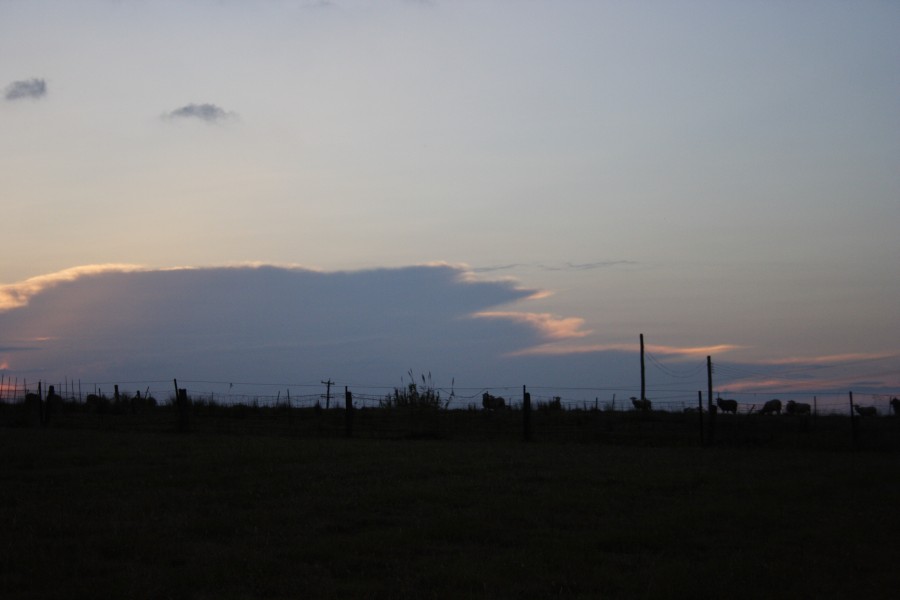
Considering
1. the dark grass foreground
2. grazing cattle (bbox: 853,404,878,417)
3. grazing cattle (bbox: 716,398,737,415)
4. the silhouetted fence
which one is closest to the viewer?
the dark grass foreground

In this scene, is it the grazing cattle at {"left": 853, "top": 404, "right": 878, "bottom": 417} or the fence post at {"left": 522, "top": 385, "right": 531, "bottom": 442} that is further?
the grazing cattle at {"left": 853, "top": 404, "right": 878, "bottom": 417}

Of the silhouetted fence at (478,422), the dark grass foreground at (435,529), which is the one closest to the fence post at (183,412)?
the silhouetted fence at (478,422)

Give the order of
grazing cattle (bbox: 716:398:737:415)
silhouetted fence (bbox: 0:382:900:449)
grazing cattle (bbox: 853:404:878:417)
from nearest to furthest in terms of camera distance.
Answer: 1. silhouetted fence (bbox: 0:382:900:449)
2. grazing cattle (bbox: 853:404:878:417)
3. grazing cattle (bbox: 716:398:737:415)

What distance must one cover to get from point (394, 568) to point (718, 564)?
3.09 metres

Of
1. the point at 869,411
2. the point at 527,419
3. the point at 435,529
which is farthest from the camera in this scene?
the point at 869,411

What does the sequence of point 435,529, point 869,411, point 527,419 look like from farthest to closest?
1. point 869,411
2. point 527,419
3. point 435,529

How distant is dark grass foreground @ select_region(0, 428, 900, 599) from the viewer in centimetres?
707

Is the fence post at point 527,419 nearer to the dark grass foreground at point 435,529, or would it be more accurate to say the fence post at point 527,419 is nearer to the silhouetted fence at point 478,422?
the silhouetted fence at point 478,422

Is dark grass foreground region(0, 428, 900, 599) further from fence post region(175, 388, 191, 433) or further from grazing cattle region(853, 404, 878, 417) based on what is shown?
grazing cattle region(853, 404, 878, 417)

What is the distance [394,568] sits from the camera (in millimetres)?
7664

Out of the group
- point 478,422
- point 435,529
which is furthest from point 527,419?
point 435,529

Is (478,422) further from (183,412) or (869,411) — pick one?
(869,411)

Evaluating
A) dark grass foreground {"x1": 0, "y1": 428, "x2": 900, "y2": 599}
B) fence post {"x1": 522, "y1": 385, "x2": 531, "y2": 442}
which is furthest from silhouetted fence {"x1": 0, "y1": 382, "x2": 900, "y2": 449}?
dark grass foreground {"x1": 0, "y1": 428, "x2": 900, "y2": 599}

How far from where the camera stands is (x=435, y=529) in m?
9.25
